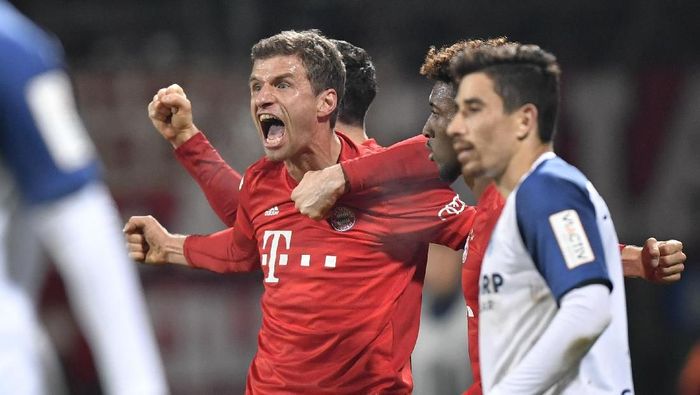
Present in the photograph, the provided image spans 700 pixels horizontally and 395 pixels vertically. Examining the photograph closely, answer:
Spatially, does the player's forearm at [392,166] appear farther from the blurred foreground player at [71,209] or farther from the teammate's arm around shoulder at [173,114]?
the blurred foreground player at [71,209]

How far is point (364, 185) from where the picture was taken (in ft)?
13.8

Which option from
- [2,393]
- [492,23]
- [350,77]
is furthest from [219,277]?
[2,393]

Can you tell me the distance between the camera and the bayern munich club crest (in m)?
4.40

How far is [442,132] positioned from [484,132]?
104 cm

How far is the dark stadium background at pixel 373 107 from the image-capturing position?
7.84 metres

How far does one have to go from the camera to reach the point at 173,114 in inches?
189

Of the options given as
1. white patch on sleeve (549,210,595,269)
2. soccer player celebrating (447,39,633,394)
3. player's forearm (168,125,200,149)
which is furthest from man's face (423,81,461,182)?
white patch on sleeve (549,210,595,269)

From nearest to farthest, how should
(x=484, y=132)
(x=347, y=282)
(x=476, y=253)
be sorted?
(x=484, y=132)
(x=476, y=253)
(x=347, y=282)

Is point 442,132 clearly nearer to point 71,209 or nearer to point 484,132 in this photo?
point 484,132

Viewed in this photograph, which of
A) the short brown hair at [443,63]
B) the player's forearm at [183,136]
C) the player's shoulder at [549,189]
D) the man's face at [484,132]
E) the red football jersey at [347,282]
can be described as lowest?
the red football jersey at [347,282]

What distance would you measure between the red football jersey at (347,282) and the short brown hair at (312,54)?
40cm

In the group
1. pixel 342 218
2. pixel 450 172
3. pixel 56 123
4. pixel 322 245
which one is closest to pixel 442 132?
pixel 450 172

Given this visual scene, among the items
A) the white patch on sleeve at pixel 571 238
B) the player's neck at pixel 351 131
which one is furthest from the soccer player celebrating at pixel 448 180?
the white patch on sleeve at pixel 571 238

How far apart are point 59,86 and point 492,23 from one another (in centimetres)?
593
